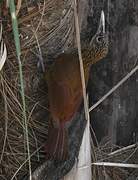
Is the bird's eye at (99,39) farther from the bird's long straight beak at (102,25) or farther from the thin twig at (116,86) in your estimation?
the thin twig at (116,86)

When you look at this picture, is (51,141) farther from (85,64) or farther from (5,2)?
(5,2)

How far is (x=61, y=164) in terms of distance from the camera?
2.42 metres

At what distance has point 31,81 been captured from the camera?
2.43 metres

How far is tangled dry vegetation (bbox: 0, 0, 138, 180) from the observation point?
2.32 m

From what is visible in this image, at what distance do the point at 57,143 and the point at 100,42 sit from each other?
0.54m

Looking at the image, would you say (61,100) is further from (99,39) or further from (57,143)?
(99,39)

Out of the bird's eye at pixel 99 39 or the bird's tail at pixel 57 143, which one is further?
the bird's eye at pixel 99 39

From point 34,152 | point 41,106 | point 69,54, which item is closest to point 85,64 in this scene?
point 69,54

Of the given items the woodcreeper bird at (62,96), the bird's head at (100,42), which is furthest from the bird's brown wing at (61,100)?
the bird's head at (100,42)

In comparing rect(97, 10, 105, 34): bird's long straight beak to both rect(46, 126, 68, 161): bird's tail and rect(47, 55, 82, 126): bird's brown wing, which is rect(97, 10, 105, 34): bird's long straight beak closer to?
rect(47, 55, 82, 126): bird's brown wing

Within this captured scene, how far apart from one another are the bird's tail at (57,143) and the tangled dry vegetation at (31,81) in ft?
0.31

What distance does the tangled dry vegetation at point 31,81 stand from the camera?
7.62ft

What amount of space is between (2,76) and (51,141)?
0.39m

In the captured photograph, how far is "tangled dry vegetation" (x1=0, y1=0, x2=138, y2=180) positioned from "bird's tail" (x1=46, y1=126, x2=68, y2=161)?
9cm
